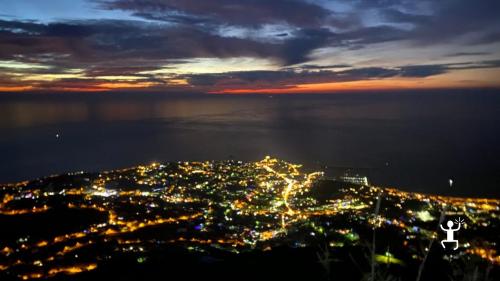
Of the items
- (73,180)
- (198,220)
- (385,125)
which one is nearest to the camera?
(198,220)

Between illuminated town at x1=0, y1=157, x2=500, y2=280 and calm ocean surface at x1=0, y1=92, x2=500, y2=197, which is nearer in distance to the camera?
illuminated town at x1=0, y1=157, x2=500, y2=280

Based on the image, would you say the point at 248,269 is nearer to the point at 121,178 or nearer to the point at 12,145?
the point at 121,178

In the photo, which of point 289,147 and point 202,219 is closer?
point 202,219

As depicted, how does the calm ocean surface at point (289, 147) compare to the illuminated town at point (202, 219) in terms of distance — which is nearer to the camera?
the illuminated town at point (202, 219)

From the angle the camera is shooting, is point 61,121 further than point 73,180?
Yes

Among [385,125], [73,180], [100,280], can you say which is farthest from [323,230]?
[385,125]

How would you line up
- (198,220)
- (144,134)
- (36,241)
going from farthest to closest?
(144,134), (198,220), (36,241)

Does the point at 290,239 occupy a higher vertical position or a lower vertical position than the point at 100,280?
lower

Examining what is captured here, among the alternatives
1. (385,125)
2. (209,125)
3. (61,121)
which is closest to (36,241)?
(209,125)
